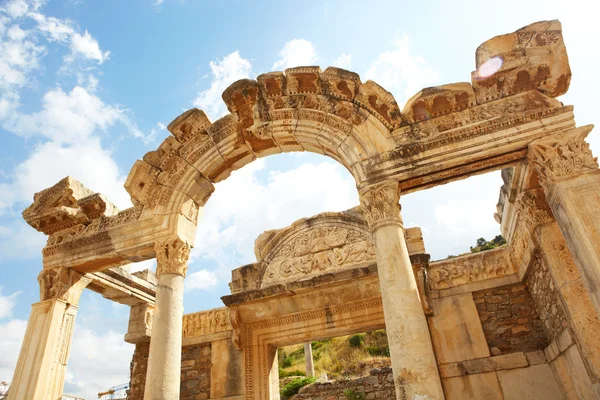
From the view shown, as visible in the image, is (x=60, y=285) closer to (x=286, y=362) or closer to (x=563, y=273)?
(x=563, y=273)

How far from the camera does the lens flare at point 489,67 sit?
570 cm

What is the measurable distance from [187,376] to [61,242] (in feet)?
13.4

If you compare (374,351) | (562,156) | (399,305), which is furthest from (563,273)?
(374,351)

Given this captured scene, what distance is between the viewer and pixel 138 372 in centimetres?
945

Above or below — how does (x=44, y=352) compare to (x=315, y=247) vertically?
below

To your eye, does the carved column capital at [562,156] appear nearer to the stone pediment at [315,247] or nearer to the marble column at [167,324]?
the stone pediment at [315,247]

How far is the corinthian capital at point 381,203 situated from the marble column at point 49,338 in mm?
5257

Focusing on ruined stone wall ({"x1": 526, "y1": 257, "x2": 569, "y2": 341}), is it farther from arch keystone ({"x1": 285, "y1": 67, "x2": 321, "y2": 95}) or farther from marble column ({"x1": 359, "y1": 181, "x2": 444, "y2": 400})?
arch keystone ({"x1": 285, "y1": 67, "x2": 321, "y2": 95})

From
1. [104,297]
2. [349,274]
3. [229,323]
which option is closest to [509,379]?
[349,274]

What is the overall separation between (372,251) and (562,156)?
4430 mm

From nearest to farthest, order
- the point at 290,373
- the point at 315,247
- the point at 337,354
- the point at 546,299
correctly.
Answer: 1. the point at 546,299
2. the point at 315,247
3. the point at 290,373
4. the point at 337,354

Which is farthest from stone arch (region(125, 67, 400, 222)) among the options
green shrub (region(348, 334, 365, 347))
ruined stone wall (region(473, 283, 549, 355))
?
green shrub (region(348, 334, 365, 347))

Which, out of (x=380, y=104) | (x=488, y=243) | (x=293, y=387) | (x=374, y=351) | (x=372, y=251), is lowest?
(x=293, y=387)

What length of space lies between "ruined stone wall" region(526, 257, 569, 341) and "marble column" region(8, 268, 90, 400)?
7712mm
